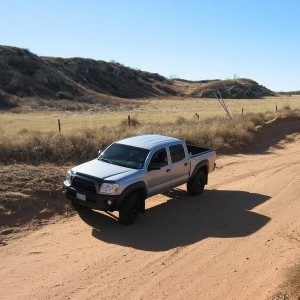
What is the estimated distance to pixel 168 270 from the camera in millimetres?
7785

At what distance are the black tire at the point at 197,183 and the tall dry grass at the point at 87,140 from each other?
4992 millimetres

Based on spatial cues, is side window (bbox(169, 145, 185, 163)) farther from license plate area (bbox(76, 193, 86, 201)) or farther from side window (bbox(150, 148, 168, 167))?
license plate area (bbox(76, 193, 86, 201))

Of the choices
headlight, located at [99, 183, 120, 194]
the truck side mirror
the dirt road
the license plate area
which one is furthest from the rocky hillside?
headlight, located at [99, 183, 120, 194]

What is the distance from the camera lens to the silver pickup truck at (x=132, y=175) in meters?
9.62

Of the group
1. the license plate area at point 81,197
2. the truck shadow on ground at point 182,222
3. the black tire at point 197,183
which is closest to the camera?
the truck shadow on ground at point 182,222

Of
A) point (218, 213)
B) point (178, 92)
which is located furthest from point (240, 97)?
point (218, 213)

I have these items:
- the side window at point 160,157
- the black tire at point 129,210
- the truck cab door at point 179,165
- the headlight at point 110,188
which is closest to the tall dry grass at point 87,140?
the truck cab door at point 179,165

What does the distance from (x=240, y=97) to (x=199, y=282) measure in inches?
3846

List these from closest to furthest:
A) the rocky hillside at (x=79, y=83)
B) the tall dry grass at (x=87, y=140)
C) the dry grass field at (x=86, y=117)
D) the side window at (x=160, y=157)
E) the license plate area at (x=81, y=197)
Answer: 1. the license plate area at (x=81, y=197)
2. the side window at (x=160, y=157)
3. the tall dry grass at (x=87, y=140)
4. the dry grass field at (x=86, y=117)
5. the rocky hillside at (x=79, y=83)

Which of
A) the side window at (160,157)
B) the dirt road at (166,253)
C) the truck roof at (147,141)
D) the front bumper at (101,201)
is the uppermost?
the truck roof at (147,141)

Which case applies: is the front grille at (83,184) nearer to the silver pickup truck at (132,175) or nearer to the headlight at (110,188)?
the silver pickup truck at (132,175)

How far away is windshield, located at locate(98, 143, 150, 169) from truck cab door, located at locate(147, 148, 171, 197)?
26 centimetres

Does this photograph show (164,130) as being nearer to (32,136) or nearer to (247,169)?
(247,169)

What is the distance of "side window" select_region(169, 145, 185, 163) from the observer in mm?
11508
